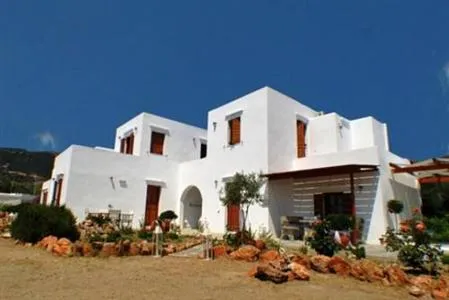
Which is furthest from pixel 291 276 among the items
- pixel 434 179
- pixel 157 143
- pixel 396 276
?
pixel 157 143

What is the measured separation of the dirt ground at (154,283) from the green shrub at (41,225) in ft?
8.53

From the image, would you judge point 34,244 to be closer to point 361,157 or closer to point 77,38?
point 77,38

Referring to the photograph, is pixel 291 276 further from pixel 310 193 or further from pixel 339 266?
pixel 310 193

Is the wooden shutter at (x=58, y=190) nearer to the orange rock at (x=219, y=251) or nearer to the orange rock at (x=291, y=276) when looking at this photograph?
the orange rock at (x=219, y=251)

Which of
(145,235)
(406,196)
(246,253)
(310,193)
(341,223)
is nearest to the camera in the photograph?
(246,253)

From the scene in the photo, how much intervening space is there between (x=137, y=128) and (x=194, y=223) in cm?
709

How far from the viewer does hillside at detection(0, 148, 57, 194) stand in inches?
1924

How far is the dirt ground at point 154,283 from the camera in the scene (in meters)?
5.31

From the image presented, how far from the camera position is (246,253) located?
8570 millimetres

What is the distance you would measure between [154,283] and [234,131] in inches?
477

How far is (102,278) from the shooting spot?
21.1 feet

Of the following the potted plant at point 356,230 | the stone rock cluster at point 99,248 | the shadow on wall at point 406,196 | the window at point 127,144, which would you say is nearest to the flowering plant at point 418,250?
the potted plant at point 356,230

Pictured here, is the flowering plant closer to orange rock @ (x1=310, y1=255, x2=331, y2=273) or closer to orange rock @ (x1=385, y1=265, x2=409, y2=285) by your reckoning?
orange rock @ (x1=385, y1=265, x2=409, y2=285)

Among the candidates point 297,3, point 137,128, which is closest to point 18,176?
point 137,128
